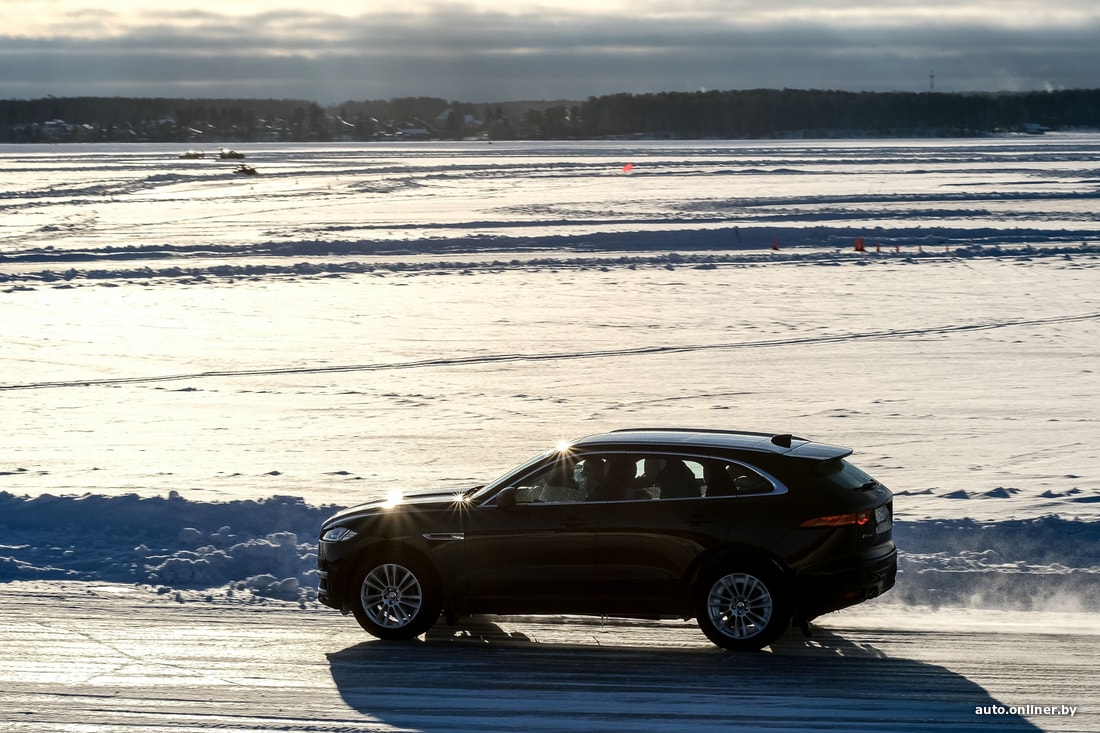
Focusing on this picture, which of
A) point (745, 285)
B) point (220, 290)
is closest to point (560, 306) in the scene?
point (745, 285)

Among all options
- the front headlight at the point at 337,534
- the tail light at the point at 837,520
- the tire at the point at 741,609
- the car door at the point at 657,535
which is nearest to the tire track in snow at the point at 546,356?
the front headlight at the point at 337,534

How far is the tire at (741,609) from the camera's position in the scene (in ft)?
27.9

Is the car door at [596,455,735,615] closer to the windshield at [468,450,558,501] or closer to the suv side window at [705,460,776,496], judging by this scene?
the suv side window at [705,460,776,496]

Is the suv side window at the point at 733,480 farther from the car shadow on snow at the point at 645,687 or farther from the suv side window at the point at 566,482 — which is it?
the car shadow on snow at the point at 645,687

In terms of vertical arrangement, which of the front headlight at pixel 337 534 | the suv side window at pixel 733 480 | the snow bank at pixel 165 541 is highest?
the suv side window at pixel 733 480

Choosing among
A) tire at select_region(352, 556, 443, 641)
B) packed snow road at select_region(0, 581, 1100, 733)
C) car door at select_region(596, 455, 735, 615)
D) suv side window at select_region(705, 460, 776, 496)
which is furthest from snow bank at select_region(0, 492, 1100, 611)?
car door at select_region(596, 455, 735, 615)

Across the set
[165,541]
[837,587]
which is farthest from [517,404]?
[837,587]

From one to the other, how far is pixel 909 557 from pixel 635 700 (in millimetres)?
3849

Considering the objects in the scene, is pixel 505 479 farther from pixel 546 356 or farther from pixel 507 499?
pixel 546 356

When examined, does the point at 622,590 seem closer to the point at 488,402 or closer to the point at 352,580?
the point at 352,580

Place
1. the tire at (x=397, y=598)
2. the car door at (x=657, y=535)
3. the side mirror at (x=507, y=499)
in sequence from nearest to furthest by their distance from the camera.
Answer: the car door at (x=657, y=535) → the side mirror at (x=507, y=499) → the tire at (x=397, y=598)

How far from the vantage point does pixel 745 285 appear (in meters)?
Answer: 30.6

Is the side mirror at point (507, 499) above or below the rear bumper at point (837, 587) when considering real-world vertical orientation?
above

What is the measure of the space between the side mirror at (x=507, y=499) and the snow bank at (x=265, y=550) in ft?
6.94
